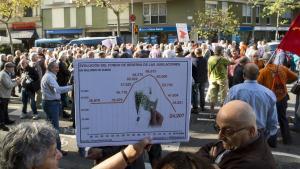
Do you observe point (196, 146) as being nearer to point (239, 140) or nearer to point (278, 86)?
point (278, 86)

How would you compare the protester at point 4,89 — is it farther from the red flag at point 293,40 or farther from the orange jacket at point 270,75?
the red flag at point 293,40

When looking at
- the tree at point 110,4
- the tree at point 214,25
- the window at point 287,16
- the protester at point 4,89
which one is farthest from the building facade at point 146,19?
the protester at point 4,89

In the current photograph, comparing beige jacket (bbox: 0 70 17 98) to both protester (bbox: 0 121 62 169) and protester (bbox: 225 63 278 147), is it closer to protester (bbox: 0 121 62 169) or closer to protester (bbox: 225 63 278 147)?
protester (bbox: 225 63 278 147)

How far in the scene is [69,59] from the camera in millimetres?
15906

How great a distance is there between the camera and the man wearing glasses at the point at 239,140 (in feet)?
9.82

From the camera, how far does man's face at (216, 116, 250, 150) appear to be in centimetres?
312

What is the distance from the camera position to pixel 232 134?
10.3 feet

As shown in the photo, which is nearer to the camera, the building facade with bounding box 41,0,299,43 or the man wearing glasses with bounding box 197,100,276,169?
the man wearing glasses with bounding box 197,100,276,169

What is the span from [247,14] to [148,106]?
4811 centimetres

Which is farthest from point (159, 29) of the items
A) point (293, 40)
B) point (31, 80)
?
point (293, 40)

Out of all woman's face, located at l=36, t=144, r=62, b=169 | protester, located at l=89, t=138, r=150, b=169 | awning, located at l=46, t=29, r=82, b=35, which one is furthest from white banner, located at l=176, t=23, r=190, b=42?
awning, located at l=46, t=29, r=82, b=35

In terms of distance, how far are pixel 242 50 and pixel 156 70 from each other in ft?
58.7

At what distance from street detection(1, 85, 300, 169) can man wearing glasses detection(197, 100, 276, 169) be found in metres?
4.73

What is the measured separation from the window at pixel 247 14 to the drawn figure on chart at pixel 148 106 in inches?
1857
